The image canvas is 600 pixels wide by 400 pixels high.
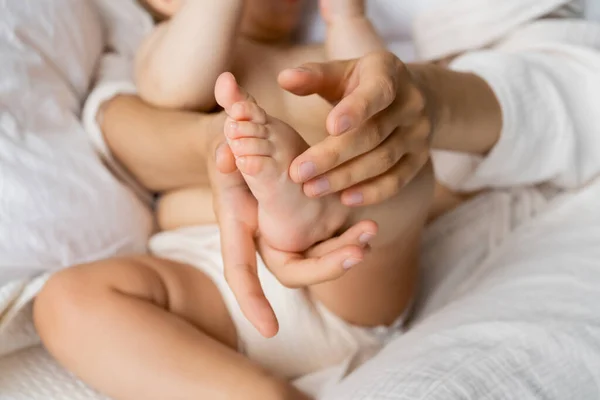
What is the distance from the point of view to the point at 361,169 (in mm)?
438

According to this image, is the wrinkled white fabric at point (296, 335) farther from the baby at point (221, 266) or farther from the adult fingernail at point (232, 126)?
the adult fingernail at point (232, 126)

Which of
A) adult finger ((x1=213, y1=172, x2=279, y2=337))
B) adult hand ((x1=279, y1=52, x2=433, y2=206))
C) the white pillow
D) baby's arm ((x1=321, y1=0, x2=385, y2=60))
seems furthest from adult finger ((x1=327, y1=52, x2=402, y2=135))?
the white pillow

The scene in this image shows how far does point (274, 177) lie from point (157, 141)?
330mm

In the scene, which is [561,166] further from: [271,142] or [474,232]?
[271,142]

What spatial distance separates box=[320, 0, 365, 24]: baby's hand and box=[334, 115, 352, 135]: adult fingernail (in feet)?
1.16

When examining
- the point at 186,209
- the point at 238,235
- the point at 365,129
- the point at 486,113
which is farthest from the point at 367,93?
the point at 186,209

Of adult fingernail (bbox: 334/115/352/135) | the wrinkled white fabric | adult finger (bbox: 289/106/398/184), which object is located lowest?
the wrinkled white fabric

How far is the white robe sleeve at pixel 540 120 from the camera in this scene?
662 millimetres

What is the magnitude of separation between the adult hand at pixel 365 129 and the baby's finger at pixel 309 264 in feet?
0.14

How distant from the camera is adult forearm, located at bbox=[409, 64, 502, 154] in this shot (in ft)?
1.82

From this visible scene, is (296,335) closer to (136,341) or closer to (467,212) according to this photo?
(136,341)

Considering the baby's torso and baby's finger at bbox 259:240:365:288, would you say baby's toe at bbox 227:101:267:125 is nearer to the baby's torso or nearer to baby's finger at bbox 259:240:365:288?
baby's finger at bbox 259:240:365:288

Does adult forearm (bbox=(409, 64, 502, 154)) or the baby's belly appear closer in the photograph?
adult forearm (bbox=(409, 64, 502, 154))

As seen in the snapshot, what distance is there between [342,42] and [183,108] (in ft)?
0.64
